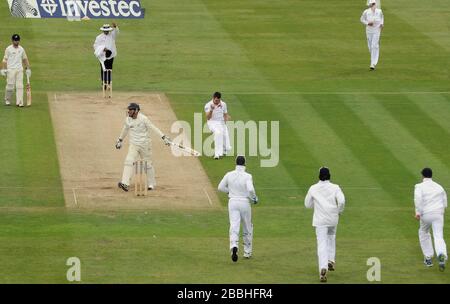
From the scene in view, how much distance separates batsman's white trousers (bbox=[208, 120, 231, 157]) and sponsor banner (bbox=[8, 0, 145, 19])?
2090cm

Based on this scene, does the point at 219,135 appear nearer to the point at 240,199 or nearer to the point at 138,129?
the point at 138,129

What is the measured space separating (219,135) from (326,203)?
37.0ft

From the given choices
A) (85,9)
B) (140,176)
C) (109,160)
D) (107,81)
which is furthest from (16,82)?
(85,9)

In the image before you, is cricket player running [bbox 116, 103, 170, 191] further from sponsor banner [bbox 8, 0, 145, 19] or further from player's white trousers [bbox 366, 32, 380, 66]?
sponsor banner [bbox 8, 0, 145, 19]

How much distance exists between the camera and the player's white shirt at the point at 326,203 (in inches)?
1139

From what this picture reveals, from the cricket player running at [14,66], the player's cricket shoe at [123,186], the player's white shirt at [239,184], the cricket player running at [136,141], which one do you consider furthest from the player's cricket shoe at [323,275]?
the cricket player running at [14,66]

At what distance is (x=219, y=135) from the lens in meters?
39.9

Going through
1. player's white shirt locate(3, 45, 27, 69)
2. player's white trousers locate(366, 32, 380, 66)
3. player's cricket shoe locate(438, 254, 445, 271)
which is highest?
player's white trousers locate(366, 32, 380, 66)

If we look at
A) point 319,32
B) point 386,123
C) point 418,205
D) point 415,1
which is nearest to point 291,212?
point 418,205

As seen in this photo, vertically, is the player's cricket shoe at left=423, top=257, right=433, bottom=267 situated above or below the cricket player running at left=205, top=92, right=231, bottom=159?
below

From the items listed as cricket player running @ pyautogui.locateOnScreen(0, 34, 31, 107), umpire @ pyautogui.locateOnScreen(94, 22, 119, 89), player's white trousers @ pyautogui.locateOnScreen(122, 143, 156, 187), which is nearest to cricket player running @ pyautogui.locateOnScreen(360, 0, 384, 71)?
umpire @ pyautogui.locateOnScreen(94, 22, 119, 89)

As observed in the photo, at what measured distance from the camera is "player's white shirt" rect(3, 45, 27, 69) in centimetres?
4497

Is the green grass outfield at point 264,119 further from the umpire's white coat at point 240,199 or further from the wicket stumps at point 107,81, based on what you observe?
the wicket stumps at point 107,81

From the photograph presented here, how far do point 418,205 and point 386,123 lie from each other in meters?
14.3
